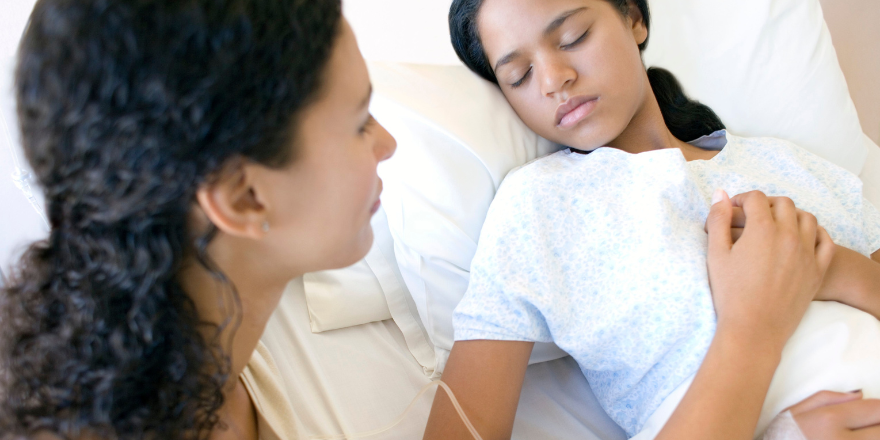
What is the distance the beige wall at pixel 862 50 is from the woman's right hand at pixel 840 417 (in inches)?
61.6

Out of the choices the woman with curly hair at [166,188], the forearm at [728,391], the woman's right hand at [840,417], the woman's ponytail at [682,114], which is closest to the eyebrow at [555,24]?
the woman's ponytail at [682,114]

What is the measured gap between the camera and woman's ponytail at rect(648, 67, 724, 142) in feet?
4.48

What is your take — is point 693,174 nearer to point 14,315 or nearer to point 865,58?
point 14,315

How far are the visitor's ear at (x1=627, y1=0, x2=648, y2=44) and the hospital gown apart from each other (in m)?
0.36

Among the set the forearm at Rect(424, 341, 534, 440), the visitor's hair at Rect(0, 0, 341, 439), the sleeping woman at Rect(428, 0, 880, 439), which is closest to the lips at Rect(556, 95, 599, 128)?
the sleeping woman at Rect(428, 0, 880, 439)

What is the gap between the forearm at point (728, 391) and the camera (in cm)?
76

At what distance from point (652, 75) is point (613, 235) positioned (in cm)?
69

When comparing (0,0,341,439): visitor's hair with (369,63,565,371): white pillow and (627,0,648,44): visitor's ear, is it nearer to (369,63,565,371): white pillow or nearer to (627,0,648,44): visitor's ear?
(369,63,565,371): white pillow

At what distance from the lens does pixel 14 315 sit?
1.98 feet

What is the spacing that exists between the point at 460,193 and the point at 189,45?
688 millimetres

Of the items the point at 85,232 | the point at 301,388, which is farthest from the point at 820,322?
the point at 85,232

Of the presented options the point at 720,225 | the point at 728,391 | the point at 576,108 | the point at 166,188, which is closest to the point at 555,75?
the point at 576,108

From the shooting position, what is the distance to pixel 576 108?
112 centimetres

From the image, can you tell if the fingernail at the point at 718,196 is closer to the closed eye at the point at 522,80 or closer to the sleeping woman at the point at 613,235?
the sleeping woman at the point at 613,235
